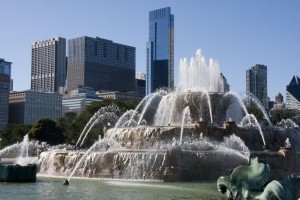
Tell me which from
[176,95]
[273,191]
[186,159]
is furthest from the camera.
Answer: [176,95]

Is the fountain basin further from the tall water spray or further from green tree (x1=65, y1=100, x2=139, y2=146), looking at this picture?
green tree (x1=65, y1=100, x2=139, y2=146)

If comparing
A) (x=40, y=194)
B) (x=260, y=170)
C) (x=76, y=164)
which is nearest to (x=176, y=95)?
(x=76, y=164)

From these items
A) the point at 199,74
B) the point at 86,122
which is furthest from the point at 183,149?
the point at 86,122

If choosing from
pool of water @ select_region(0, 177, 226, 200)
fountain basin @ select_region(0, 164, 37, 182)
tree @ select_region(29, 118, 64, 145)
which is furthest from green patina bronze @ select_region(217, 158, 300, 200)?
tree @ select_region(29, 118, 64, 145)

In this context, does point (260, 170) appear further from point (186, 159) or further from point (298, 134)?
point (298, 134)

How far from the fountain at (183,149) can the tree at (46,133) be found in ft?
116

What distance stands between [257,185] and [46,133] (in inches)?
2684

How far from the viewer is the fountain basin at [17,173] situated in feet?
97.4

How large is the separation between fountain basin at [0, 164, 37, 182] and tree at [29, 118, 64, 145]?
158ft

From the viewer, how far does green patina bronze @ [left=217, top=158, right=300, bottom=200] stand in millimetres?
12234

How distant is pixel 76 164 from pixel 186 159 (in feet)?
25.6

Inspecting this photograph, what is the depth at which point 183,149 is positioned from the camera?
33.4 metres

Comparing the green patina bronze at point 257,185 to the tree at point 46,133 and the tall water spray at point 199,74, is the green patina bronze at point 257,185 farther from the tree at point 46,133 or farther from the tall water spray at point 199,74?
the tree at point 46,133

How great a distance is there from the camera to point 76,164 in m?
35.4
